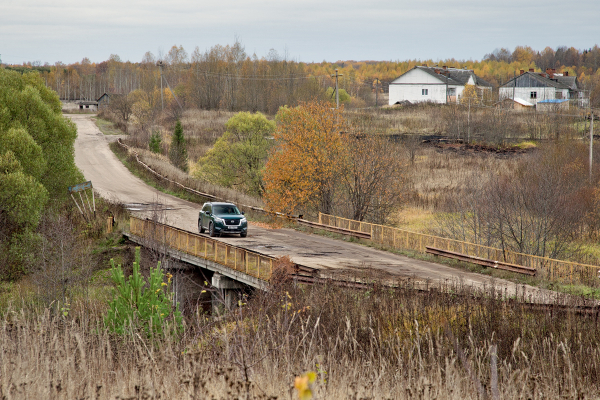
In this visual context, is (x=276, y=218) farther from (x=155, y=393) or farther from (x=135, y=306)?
(x=155, y=393)

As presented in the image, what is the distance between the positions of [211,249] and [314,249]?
4.56 m

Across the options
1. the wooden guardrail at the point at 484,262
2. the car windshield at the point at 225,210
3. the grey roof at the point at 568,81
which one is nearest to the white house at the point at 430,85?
the grey roof at the point at 568,81

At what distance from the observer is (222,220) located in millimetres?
26141

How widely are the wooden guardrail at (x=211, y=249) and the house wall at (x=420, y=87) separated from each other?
80174 millimetres

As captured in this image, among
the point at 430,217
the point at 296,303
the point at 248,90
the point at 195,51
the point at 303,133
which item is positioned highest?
the point at 195,51

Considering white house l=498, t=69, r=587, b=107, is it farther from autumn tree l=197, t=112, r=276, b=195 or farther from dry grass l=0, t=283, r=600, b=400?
dry grass l=0, t=283, r=600, b=400

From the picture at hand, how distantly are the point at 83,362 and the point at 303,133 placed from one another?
28641mm

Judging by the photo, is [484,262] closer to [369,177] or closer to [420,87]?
[369,177]

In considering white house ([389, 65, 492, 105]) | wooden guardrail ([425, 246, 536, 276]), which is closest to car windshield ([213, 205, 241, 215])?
wooden guardrail ([425, 246, 536, 276])

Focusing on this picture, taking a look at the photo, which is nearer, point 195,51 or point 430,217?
point 430,217

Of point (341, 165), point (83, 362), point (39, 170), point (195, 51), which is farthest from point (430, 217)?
point (195, 51)

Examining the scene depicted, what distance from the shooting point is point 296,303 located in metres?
10.7

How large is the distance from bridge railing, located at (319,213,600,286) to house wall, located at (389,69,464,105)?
74.5m

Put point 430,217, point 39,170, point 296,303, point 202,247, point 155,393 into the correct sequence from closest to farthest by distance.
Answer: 1. point 155,393
2. point 296,303
3. point 202,247
4. point 39,170
5. point 430,217
